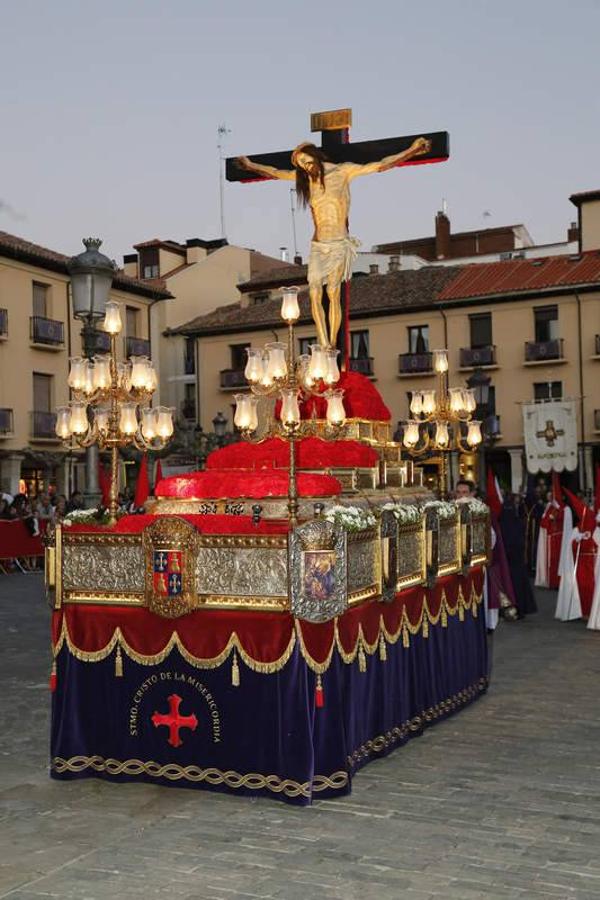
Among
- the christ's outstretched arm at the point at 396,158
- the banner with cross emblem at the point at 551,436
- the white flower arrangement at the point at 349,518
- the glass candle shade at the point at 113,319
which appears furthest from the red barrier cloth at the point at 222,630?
the banner with cross emblem at the point at 551,436

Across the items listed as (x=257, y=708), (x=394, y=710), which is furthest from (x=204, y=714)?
(x=394, y=710)

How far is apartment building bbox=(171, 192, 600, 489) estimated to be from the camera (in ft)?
128

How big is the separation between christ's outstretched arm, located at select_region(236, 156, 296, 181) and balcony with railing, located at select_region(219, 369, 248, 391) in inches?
1353

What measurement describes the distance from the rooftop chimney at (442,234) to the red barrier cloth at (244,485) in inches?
1733

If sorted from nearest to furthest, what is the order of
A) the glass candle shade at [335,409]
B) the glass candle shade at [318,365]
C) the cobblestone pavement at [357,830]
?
the cobblestone pavement at [357,830] → the glass candle shade at [318,365] → the glass candle shade at [335,409]

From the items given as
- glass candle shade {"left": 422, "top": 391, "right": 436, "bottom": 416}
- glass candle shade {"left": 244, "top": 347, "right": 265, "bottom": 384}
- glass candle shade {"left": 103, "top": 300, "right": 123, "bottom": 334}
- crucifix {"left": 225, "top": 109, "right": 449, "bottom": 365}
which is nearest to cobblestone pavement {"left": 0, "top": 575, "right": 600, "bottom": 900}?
glass candle shade {"left": 244, "top": 347, "right": 265, "bottom": 384}

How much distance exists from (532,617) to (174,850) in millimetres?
10671

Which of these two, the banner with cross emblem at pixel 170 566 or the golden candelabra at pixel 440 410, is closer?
the banner with cross emblem at pixel 170 566

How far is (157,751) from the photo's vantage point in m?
6.58

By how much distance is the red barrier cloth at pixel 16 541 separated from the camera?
22.9 m

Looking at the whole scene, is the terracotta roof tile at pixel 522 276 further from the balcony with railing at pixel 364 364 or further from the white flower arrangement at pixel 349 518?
the white flower arrangement at pixel 349 518

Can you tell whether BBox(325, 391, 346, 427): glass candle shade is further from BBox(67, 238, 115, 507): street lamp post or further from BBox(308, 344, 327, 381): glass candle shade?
BBox(67, 238, 115, 507): street lamp post

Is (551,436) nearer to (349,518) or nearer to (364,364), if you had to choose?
(364,364)

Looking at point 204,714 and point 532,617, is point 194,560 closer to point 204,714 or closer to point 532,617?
point 204,714
